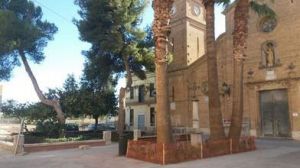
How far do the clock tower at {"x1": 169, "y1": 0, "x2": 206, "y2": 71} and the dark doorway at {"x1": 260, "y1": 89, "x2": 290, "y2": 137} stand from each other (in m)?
9.08

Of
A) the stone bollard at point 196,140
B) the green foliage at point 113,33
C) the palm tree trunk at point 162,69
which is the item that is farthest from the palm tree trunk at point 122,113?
the stone bollard at point 196,140

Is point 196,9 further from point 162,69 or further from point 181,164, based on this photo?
point 181,164

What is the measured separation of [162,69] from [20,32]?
516 inches

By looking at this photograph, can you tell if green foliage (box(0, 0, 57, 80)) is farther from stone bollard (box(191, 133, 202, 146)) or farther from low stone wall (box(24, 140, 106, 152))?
stone bollard (box(191, 133, 202, 146))

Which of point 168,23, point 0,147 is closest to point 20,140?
point 0,147

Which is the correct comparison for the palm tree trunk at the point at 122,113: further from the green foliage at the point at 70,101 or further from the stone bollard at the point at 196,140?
the green foliage at the point at 70,101

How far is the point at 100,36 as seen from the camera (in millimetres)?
24266

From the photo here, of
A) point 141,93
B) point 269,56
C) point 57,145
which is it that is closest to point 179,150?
point 57,145

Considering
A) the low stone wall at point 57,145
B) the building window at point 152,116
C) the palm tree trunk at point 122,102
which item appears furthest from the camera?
the building window at point 152,116

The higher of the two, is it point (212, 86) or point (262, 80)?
point (262, 80)

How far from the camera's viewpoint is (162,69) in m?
14.1

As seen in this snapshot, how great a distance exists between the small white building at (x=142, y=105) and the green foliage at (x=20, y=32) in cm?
1362

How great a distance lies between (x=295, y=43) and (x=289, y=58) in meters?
1.05

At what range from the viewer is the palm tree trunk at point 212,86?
1557 cm
